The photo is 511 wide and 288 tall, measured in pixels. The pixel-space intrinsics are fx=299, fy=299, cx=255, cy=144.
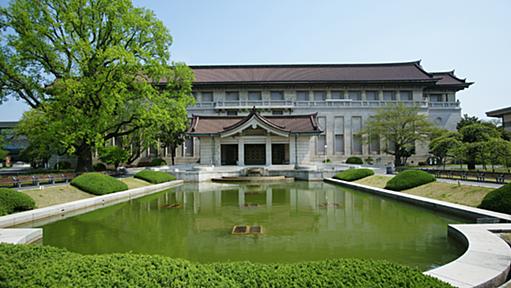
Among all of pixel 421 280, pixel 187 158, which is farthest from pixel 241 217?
pixel 187 158

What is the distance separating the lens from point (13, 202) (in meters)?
10.9

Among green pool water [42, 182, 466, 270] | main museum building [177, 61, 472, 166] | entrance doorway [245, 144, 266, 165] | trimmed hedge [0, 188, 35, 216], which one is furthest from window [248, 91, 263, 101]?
trimmed hedge [0, 188, 35, 216]

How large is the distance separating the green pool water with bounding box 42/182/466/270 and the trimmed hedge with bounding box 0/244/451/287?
2434 mm

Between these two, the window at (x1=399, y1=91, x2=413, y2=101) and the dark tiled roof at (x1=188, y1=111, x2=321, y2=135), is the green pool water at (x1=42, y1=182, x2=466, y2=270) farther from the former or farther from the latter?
the window at (x1=399, y1=91, x2=413, y2=101)

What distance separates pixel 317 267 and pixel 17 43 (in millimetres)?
23907

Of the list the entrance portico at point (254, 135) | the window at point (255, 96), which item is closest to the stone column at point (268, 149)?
the entrance portico at point (254, 135)

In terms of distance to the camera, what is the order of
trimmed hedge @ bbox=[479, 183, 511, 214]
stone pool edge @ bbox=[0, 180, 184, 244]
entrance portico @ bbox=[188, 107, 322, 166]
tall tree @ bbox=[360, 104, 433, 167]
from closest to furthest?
1. stone pool edge @ bbox=[0, 180, 184, 244]
2. trimmed hedge @ bbox=[479, 183, 511, 214]
3. entrance portico @ bbox=[188, 107, 322, 166]
4. tall tree @ bbox=[360, 104, 433, 167]

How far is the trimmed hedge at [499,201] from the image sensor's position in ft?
30.4

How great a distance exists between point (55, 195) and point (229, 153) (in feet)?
82.2

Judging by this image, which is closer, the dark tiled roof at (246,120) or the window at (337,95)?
the dark tiled roof at (246,120)

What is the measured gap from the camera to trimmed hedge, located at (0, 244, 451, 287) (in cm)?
338

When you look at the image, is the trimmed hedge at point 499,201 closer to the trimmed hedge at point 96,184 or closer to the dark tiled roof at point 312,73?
the trimmed hedge at point 96,184

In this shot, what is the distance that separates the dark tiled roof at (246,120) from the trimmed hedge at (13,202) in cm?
2163

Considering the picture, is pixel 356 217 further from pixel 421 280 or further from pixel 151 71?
pixel 151 71
